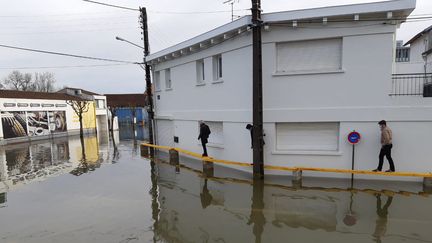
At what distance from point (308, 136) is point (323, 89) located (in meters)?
1.62

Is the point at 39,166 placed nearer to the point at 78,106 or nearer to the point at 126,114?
the point at 78,106

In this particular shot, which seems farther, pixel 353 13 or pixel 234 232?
pixel 353 13

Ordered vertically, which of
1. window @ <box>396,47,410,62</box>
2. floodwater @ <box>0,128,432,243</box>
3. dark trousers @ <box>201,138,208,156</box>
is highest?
window @ <box>396,47,410,62</box>

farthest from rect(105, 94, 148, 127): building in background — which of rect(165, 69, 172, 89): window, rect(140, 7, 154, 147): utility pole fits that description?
rect(165, 69, 172, 89): window

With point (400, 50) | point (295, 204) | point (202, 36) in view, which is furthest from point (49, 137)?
Answer: point (400, 50)

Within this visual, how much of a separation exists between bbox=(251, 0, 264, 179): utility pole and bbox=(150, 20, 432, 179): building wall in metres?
0.66

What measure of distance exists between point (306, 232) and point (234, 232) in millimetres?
1417

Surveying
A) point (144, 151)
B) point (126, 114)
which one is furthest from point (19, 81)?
point (144, 151)

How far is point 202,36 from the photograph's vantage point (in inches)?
444

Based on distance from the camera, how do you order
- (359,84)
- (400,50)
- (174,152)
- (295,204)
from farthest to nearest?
(400,50) → (174,152) → (359,84) → (295,204)

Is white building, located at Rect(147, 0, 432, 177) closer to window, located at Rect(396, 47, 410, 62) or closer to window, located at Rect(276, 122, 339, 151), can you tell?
window, located at Rect(276, 122, 339, 151)

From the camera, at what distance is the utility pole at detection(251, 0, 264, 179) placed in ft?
28.2

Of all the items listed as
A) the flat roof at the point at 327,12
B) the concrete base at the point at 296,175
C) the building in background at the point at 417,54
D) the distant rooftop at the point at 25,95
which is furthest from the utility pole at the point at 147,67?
the distant rooftop at the point at 25,95

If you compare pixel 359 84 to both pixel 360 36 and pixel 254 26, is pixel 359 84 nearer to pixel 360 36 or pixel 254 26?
pixel 360 36
